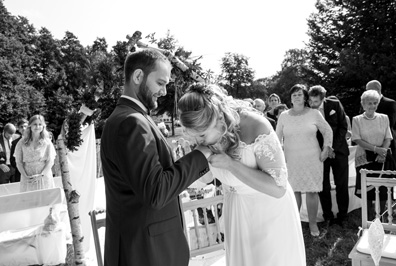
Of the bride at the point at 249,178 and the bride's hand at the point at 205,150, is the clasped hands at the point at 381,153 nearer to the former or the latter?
the bride at the point at 249,178

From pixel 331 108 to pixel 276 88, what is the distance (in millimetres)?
49804

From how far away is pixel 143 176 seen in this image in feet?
4.74

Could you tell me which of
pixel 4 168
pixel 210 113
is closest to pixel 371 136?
pixel 210 113

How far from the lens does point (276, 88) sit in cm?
5294

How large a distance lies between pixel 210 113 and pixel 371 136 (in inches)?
138

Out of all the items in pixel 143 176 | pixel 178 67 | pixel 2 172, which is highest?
pixel 178 67

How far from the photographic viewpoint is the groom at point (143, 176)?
1466 mm

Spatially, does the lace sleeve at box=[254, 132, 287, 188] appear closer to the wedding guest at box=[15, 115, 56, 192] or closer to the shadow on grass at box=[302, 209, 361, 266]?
the shadow on grass at box=[302, 209, 361, 266]

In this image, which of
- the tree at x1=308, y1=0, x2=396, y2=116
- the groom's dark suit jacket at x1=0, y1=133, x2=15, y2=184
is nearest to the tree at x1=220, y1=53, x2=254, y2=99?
the tree at x1=308, y1=0, x2=396, y2=116

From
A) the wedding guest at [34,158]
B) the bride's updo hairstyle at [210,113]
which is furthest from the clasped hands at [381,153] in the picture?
the wedding guest at [34,158]

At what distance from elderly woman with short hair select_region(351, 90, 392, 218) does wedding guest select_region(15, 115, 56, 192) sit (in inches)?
182

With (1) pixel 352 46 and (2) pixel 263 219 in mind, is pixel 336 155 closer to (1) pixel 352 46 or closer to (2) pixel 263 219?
(2) pixel 263 219

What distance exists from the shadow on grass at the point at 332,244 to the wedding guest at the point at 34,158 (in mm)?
3993

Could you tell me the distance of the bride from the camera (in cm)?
195
